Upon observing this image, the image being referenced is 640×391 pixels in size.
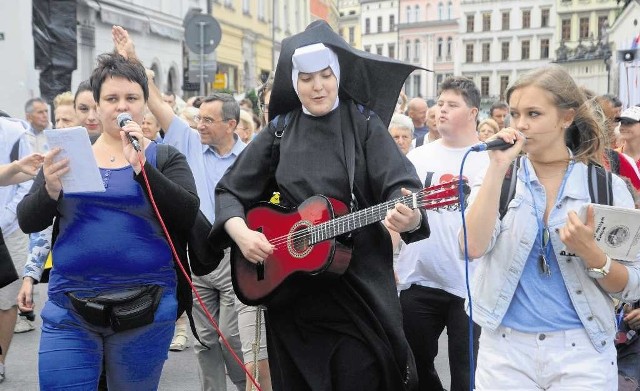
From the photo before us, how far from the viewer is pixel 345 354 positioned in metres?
3.72

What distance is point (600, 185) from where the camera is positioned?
3293mm

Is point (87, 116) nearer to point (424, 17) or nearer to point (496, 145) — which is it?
point (496, 145)

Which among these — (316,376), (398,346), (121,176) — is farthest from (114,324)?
(398,346)

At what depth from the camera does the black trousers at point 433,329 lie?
4.99m

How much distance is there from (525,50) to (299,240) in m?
95.1

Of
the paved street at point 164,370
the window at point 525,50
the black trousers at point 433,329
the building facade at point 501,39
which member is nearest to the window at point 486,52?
the building facade at point 501,39

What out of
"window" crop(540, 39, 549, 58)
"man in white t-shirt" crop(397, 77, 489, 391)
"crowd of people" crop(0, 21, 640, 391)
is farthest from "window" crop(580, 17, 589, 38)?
"crowd of people" crop(0, 21, 640, 391)

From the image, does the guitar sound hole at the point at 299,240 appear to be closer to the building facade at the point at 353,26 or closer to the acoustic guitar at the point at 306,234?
the acoustic guitar at the point at 306,234

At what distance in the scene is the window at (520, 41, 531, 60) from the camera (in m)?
94.0

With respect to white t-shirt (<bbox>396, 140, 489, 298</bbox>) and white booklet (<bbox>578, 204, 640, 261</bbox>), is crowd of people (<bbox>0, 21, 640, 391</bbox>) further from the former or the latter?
white t-shirt (<bbox>396, 140, 489, 298</bbox>)

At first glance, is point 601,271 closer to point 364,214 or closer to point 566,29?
point 364,214

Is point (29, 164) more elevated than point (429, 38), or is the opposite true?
point (429, 38)

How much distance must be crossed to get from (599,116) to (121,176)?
1.98 metres

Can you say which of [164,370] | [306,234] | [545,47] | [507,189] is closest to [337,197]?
[306,234]
